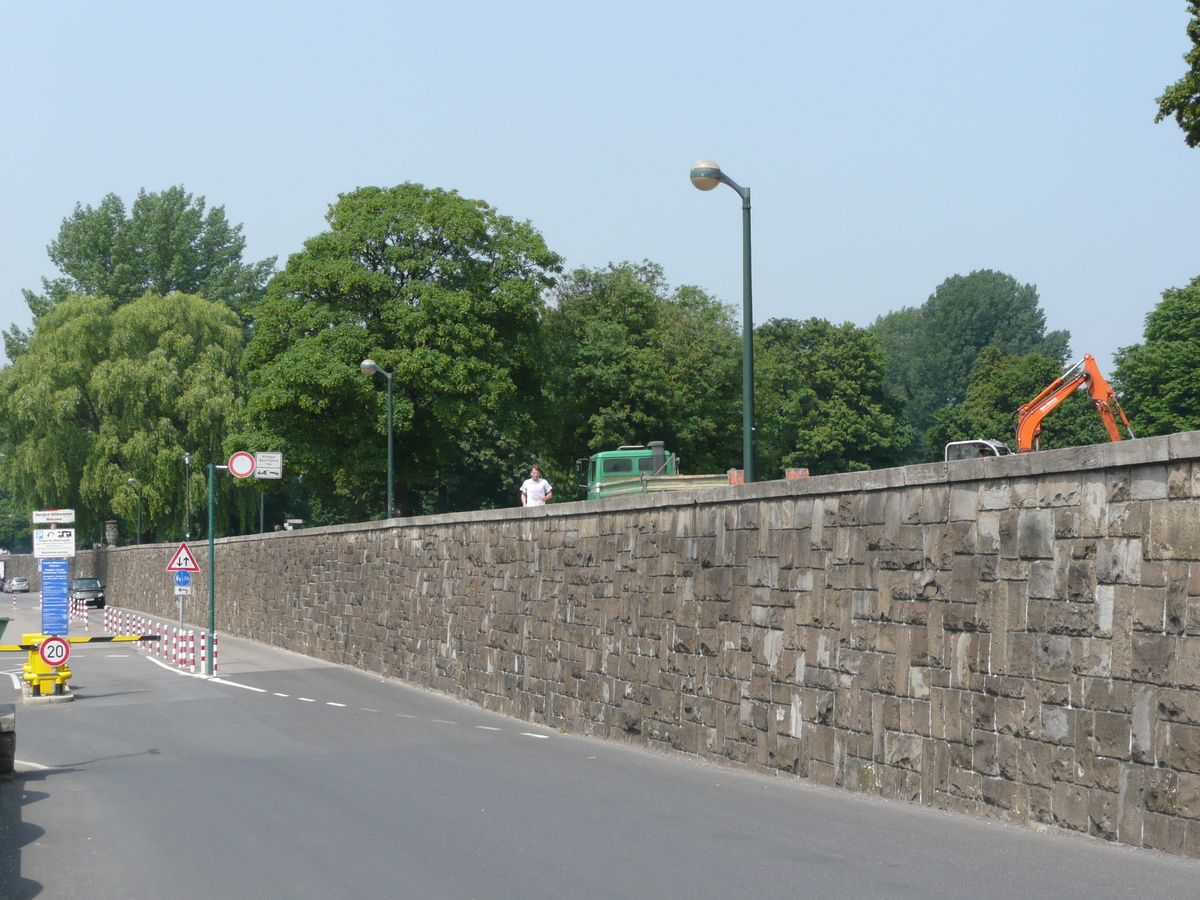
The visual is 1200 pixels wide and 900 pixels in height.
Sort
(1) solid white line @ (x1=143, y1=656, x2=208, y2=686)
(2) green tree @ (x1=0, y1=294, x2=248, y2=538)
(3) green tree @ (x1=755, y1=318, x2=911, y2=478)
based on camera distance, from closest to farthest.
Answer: (1) solid white line @ (x1=143, y1=656, x2=208, y2=686) → (2) green tree @ (x1=0, y1=294, x2=248, y2=538) → (3) green tree @ (x1=755, y1=318, x2=911, y2=478)

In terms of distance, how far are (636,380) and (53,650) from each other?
3197 centimetres

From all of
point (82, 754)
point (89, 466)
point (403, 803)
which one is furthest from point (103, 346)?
point (403, 803)

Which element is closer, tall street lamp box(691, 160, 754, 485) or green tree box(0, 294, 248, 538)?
tall street lamp box(691, 160, 754, 485)

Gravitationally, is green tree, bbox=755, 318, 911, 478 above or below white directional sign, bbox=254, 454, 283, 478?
above

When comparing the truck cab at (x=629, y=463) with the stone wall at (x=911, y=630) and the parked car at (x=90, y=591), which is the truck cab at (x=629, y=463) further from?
the parked car at (x=90, y=591)

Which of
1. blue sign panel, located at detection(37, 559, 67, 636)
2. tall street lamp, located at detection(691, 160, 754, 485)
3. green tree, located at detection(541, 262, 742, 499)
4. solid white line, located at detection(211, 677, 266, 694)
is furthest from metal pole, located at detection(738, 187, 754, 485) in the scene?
green tree, located at detection(541, 262, 742, 499)

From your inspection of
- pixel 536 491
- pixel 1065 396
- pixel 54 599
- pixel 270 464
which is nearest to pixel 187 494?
pixel 270 464

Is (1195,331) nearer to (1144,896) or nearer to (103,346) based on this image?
(103,346)

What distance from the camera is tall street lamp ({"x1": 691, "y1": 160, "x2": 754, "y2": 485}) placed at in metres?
14.1

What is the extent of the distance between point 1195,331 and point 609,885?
53181mm

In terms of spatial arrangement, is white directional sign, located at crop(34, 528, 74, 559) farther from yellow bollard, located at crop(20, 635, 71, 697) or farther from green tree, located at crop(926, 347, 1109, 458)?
green tree, located at crop(926, 347, 1109, 458)

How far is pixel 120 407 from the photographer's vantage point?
53.6 m

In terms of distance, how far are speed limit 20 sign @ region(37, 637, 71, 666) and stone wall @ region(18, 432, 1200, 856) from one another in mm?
7035

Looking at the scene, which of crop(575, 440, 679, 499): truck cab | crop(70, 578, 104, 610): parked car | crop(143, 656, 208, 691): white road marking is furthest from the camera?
crop(70, 578, 104, 610): parked car
